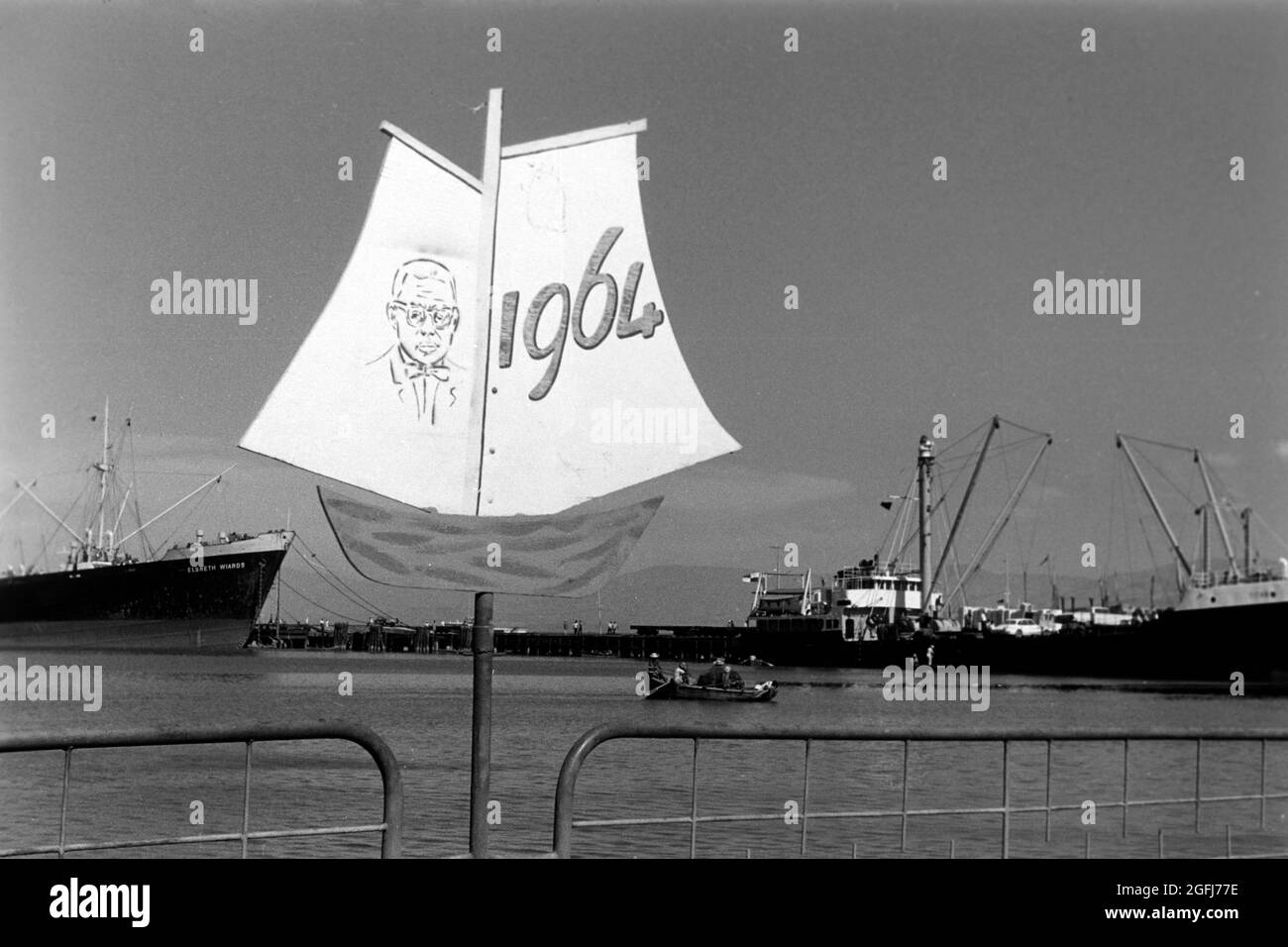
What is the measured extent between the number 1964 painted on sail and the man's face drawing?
1.04ft

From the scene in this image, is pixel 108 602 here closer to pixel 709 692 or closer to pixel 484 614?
A: pixel 709 692

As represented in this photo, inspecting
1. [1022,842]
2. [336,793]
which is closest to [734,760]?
[336,793]

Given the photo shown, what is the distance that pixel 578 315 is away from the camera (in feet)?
25.6

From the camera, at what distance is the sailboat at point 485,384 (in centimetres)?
739

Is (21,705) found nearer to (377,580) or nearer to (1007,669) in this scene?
(1007,669)

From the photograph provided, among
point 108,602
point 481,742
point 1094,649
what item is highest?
point 481,742

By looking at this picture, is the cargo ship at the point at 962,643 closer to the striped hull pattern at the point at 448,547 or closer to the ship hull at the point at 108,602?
the ship hull at the point at 108,602

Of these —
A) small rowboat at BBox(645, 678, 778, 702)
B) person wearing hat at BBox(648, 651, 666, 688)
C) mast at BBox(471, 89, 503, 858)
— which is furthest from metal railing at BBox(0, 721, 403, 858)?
small rowboat at BBox(645, 678, 778, 702)

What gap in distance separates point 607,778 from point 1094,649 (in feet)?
207

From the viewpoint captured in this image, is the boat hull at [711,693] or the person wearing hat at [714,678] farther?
the person wearing hat at [714,678]

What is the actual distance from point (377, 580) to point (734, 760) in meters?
37.2

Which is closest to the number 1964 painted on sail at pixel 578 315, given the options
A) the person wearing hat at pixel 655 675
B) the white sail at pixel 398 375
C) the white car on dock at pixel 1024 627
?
the white sail at pixel 398 375

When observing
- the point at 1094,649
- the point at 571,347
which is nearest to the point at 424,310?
the point at 571,347

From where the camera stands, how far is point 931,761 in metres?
46.4
